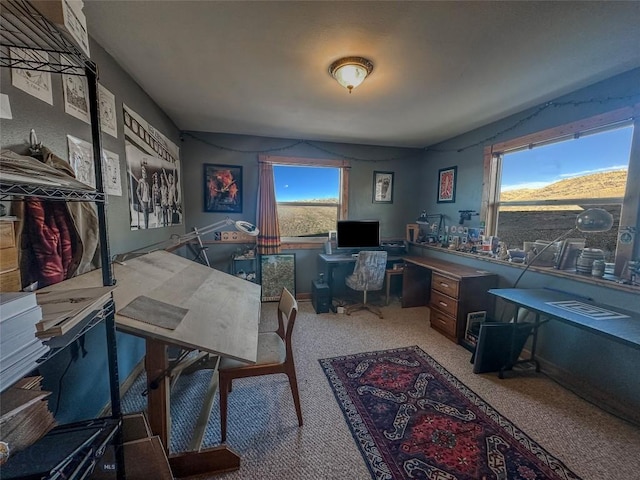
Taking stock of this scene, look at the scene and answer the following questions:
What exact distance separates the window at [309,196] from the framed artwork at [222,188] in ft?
1.85

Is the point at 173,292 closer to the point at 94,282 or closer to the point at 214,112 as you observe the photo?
the point at 94,282

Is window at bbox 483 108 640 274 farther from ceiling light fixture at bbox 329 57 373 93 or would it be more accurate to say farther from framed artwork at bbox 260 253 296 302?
framed artwork at bbox 260 253 296 302

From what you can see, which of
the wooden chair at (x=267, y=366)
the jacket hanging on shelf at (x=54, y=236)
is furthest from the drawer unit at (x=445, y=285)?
the jacket hanging on shelf at (x=54, y=236)

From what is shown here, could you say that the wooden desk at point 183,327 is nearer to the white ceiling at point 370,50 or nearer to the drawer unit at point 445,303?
the white ceiling at point 370,50

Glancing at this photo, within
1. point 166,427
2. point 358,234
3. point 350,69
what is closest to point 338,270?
point 358,234

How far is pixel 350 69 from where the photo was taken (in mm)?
1846

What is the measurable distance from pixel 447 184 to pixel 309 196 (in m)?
2.03

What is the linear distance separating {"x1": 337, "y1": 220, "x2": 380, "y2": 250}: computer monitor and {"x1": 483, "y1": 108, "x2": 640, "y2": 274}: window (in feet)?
4.83

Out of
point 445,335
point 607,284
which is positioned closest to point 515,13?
point 607,284

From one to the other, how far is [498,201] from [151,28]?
3.56 m

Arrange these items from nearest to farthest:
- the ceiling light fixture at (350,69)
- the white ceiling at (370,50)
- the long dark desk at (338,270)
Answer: the white ceiling at (370,50) → the ceiling light fixture at (350,69) → the long dark desk at (338,270)

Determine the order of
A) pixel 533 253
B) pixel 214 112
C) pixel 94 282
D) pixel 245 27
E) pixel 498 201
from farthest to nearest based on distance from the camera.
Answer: pixel 498 201, pixel 214 112, pixel 533 253, pixel 245 27, pixel 94 282

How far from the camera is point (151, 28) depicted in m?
1.53

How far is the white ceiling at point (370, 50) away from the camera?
138 centimetres
